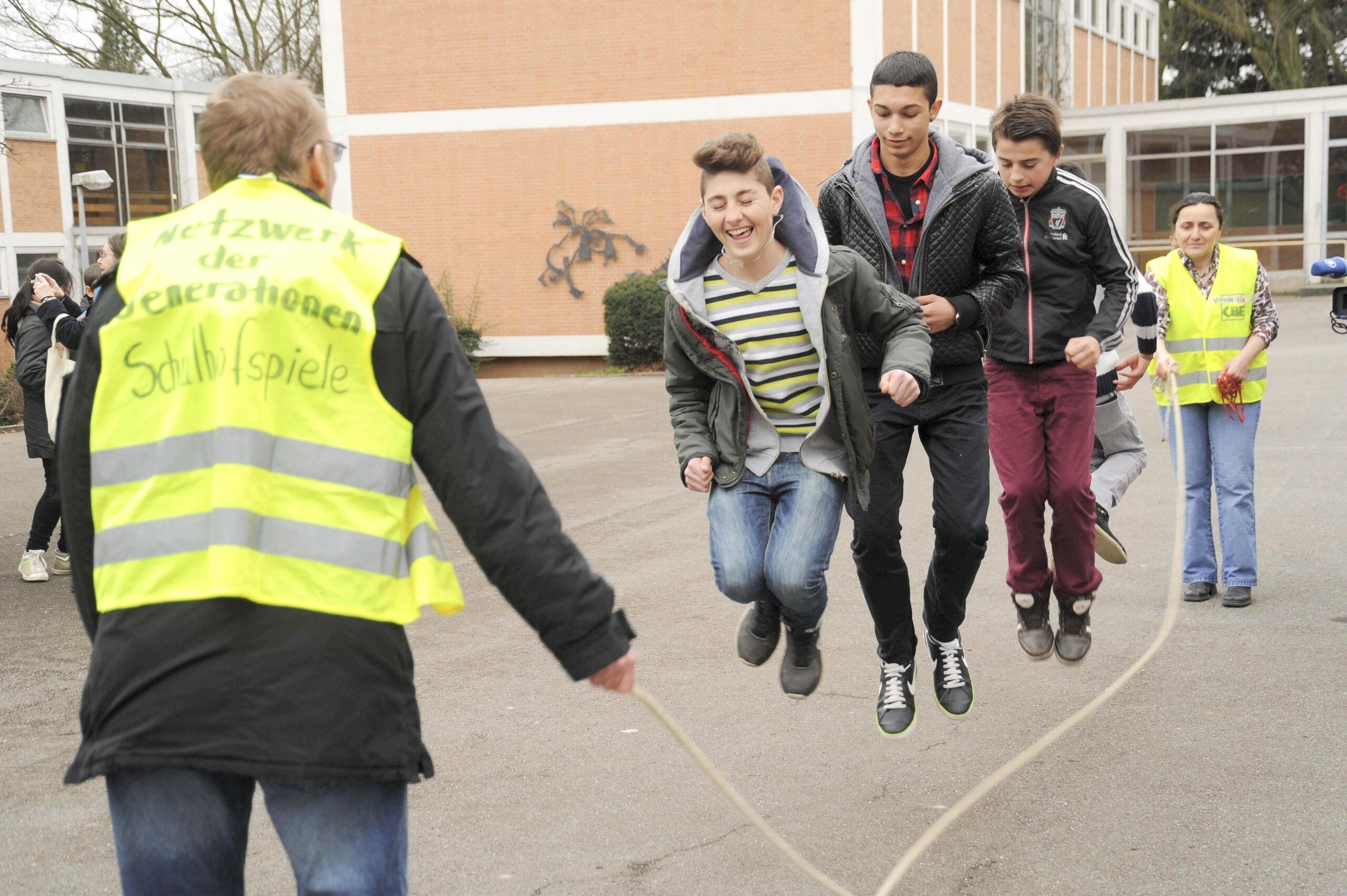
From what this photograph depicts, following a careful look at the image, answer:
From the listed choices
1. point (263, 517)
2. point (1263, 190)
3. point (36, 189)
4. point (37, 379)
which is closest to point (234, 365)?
point (263, 517)

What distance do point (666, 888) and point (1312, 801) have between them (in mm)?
2090

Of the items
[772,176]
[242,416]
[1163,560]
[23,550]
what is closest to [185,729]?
[242,416]

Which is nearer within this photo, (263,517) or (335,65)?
(263,517)

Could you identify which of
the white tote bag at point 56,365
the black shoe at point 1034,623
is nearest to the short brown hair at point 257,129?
the black shoe at point 1034,623

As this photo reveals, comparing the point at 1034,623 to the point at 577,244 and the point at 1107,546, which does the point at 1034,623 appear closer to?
the point at 1107,546

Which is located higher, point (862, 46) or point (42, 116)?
point (862, 46)

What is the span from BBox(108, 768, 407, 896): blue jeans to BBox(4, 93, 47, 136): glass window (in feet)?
104

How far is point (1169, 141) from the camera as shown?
38.5 m

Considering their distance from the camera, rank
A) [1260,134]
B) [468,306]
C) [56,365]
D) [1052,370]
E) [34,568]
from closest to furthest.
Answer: [1052,370], [56,365], [34,568], [468,306], [1260,134]

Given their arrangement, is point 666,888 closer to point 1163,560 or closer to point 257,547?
point 257,547

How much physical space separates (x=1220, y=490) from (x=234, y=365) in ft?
20.5

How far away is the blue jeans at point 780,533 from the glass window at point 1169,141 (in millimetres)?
36714

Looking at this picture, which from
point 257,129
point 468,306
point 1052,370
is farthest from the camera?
point 468,306

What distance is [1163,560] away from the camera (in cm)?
856
